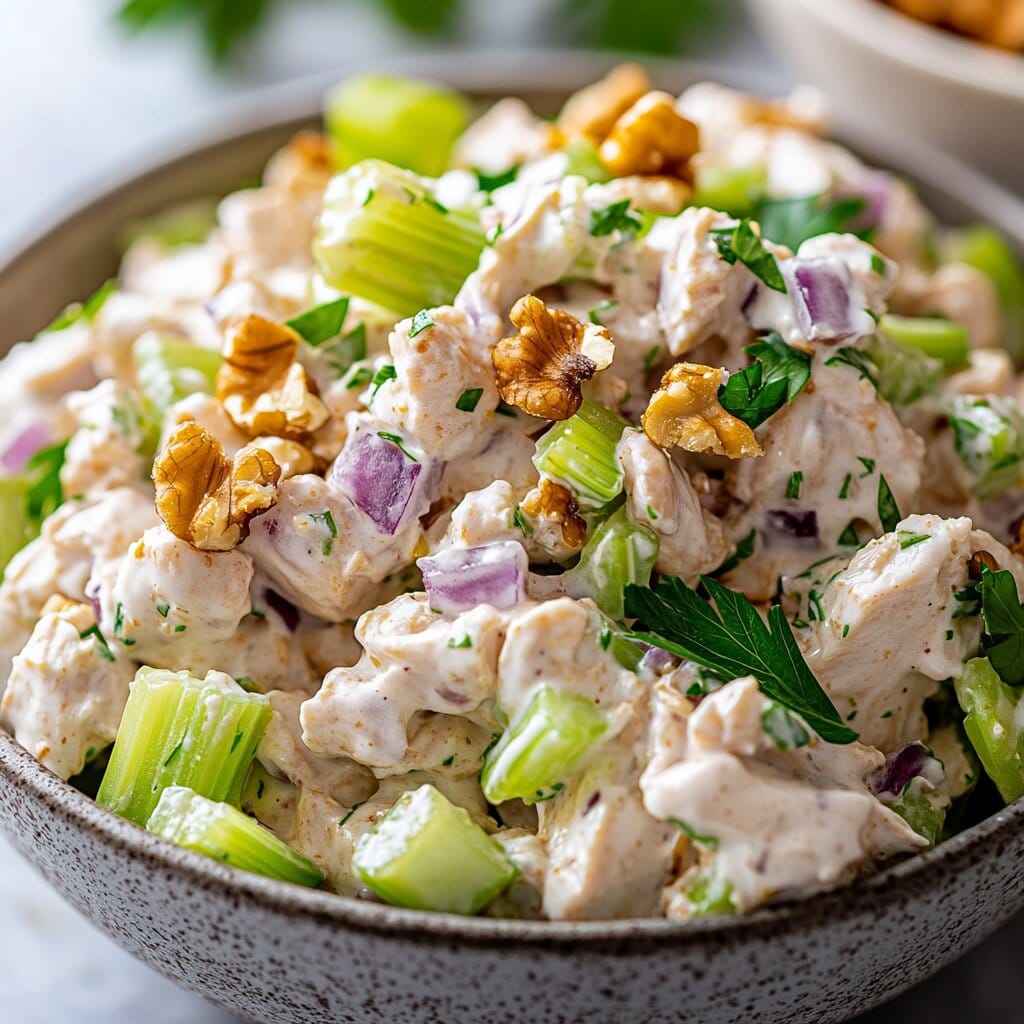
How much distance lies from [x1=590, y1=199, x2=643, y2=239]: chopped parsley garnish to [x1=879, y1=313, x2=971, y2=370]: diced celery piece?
1.78 ft

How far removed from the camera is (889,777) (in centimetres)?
192

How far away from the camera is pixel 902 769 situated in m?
1.93

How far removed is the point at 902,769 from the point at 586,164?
114 centimetres

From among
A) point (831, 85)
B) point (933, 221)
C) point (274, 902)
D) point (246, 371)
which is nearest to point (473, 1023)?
point (274, 902)

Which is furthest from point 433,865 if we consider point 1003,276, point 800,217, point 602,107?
point 1003,276

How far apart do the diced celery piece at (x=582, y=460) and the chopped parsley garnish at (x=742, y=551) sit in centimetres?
24

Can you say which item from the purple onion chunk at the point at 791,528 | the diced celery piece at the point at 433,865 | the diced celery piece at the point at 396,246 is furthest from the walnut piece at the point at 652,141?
the diced celery piece at the point at 433,865

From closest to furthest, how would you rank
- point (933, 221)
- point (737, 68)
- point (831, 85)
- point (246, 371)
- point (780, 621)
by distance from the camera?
1. point (780, 621)
2. point (246, 371)
3. point (933, 221)
4. point (831, 85)
5. point (737, 68)

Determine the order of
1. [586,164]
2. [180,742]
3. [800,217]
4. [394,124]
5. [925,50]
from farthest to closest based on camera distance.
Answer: [925,50] < [394,124] < [800,217] < [586,164] < [180,742]

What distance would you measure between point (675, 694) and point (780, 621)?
21cm

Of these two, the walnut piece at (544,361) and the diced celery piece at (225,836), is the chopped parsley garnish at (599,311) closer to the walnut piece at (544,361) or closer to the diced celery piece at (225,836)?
A: the walnut piece at (544,361)

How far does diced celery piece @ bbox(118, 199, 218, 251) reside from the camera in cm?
302

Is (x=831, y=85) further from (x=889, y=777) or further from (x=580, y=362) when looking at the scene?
(x=889, y=777)

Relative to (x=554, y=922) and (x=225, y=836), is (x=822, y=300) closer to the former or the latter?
(x=554, y=922)
